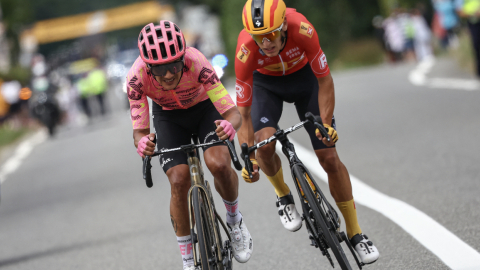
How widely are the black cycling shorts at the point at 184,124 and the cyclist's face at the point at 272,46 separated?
70cm

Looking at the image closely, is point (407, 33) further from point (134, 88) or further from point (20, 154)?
point (134, 88)

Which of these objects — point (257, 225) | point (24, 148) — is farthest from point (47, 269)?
point (24, 148)

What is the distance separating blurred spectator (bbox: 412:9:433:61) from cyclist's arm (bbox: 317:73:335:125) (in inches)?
852

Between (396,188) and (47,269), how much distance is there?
3.78 metres

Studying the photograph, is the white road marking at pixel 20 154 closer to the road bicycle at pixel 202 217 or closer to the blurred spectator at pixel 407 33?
the road bicycle at pixel 202 217

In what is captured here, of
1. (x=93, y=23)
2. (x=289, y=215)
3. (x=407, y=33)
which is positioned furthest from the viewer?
(x=93, y=23)

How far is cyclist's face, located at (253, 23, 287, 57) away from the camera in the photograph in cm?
519

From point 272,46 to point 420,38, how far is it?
22.5 m

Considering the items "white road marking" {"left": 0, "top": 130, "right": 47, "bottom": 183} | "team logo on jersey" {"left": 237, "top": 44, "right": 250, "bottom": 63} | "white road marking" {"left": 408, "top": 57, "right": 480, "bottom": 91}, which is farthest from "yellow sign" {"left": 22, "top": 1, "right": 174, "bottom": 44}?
"team logo on jersey" {"left": 237, "top": 44, "right": 250, "bottom": 63}

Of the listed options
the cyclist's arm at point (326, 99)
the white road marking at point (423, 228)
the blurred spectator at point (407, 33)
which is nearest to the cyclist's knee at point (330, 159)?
the cyclist's arm at point (326, 99)

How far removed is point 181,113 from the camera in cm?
561

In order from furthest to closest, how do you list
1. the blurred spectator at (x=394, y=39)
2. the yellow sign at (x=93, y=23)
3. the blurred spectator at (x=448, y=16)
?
the yellow sign at (x=93, y=23) → the blurred spectator at (x=394, y=39) → the blurred spectator at (x=448, y=16)

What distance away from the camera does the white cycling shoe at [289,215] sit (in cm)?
574

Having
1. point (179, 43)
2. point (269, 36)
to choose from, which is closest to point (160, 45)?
point (179, 43)
